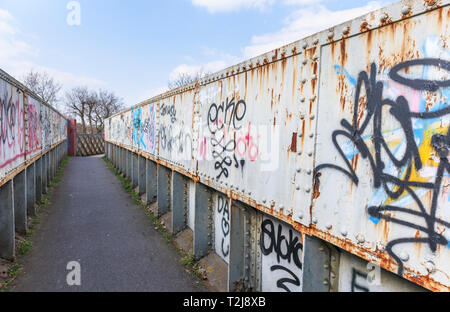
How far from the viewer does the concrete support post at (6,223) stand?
16.7ft

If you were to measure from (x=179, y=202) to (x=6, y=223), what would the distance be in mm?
3292

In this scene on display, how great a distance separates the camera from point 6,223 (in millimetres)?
5121

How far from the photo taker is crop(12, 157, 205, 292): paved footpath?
461 cm

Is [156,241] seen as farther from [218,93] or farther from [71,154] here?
[71,154]

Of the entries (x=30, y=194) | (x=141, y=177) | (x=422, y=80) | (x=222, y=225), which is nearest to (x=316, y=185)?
(x=422, y=80)

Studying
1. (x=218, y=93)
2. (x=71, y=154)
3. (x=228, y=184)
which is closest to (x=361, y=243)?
(x=228, y=184)

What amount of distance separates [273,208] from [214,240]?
2.87 m

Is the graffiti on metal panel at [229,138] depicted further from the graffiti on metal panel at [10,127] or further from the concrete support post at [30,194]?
the concrete support post at [30,194]

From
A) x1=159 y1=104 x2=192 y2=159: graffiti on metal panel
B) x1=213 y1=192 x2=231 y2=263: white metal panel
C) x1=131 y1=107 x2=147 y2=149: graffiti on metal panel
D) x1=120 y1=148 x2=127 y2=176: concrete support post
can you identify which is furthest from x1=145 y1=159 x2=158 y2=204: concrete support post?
x1=120 y1=148 x2=127 y2=176: concrete support post

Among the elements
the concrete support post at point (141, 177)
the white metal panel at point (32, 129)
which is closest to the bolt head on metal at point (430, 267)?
the white metal panel at point (32, 129)

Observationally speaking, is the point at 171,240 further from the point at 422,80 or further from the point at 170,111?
the point at 422,80

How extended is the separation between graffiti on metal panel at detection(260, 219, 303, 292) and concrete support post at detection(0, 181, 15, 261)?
460 cm

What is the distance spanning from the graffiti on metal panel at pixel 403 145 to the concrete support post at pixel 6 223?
5.73 metres

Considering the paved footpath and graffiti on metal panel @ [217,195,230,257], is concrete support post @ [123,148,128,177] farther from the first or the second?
graffiti on metal panel @ [217,195,230,257]
